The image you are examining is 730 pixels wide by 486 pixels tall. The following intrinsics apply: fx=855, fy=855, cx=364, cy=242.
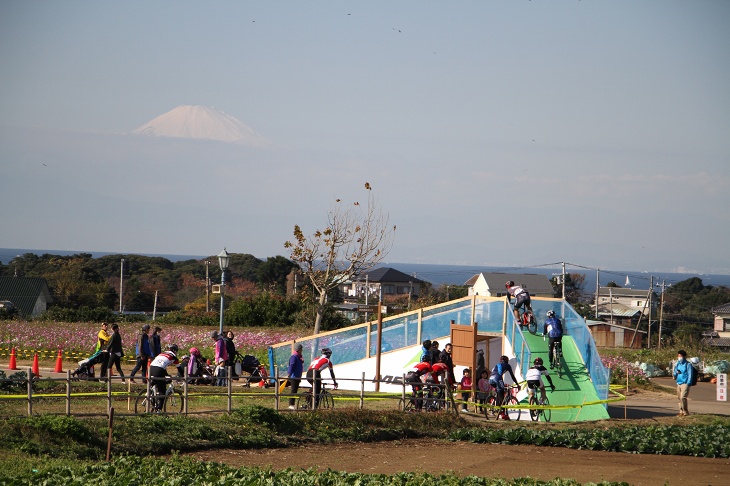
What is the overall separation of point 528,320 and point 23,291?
42.8 m

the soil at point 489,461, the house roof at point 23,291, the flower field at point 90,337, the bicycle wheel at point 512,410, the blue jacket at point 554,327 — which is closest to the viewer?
the soil at point 489,461

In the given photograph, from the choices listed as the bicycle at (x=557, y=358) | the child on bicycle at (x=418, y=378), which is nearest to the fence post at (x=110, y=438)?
the child on bicycle at (x=418, y=378)

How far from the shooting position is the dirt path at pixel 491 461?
14.5 metres

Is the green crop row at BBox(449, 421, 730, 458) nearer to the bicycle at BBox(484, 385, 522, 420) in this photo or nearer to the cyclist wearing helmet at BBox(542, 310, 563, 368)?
the bicycle at BBox(484, 385, 522, 420)

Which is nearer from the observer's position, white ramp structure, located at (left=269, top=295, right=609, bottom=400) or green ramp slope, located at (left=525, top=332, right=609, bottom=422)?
green ramp slope, located at (left=525, top=332, right=609, bottom=422)

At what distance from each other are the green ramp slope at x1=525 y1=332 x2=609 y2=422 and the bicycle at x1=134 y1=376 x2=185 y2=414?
9805 millimetres

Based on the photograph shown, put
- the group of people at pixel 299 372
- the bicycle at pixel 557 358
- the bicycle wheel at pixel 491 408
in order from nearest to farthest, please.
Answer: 1. the group of people at pixel 299 372
2. the bicycle wheel at pixel 491 408
3. the bicycle at pixel 557 358

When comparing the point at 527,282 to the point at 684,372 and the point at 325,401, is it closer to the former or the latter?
the point at 684,372

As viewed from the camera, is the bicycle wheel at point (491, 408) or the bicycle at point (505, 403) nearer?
the bicycle wheel at point (491, 408)

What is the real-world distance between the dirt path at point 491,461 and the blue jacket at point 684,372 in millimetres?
6154

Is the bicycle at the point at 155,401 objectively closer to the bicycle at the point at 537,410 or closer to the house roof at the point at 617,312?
the bicycle at the point at 537,410

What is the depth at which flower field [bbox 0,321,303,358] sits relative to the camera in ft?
113

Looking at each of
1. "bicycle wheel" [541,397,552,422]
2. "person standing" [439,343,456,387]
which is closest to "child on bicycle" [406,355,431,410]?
"person standing" [439,343,456,387]

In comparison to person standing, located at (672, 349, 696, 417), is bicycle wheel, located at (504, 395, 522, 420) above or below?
below
